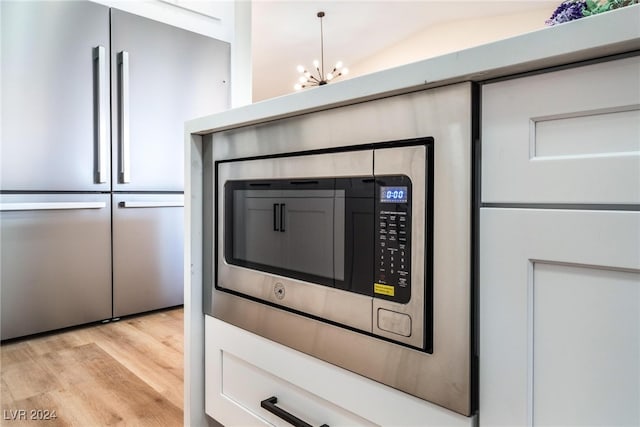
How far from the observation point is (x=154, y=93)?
2170mm

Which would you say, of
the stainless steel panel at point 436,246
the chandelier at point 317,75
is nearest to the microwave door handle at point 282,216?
the stainless steel panel at point 436,246

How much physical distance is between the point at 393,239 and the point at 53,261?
1.89 m

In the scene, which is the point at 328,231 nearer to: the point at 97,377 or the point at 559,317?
the point at 559,317

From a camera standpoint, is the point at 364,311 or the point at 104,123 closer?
the point at 364,311

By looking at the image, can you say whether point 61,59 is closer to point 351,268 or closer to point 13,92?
point 13,92

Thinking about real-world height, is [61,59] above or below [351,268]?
above

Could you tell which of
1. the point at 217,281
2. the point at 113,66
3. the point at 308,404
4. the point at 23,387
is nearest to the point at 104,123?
the point at 113,66

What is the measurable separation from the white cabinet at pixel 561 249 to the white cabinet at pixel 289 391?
0.12m

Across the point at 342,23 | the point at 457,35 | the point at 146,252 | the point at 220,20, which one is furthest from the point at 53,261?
the point at 457,35

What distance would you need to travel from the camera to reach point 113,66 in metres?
1.99

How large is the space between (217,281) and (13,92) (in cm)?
151

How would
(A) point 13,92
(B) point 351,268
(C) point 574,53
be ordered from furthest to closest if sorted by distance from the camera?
Result: (A) point 13,92 → (B) point 351,268 → (C) point 574,53

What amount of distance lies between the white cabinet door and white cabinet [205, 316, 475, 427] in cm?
10

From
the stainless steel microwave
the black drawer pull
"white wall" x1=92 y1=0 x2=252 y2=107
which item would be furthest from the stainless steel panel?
"white wall" x1=92 y1=0 x2=252 y2=107
